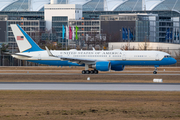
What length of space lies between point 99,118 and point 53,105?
4.92 m

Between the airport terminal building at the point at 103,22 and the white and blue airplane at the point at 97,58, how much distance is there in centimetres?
7209

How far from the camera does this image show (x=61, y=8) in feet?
580

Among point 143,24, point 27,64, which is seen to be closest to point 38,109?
point 27,64

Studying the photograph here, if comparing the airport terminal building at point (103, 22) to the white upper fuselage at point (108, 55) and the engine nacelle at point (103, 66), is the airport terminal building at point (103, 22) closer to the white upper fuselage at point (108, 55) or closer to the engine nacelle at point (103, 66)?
the white upper fuselage at point (108, 55)

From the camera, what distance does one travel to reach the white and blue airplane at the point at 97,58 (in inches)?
1949

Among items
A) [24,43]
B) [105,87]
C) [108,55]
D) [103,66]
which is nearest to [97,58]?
[108,55]

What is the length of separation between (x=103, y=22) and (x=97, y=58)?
105m

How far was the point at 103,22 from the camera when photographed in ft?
508

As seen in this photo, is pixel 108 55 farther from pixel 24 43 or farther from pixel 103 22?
pixel 103 22

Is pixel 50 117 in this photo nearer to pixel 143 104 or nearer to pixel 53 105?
pixel 53 105

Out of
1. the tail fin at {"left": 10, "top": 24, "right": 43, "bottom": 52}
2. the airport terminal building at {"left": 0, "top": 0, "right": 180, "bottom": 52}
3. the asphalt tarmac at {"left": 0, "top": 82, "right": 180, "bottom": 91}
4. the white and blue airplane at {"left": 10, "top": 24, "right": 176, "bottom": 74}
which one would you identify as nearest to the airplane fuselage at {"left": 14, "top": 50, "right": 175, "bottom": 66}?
the white and blue airplane at {"left": 10, "top": 24, "right": 176, "bottom": 74}

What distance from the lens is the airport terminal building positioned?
13950 cm

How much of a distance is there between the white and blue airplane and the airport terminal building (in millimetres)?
72094

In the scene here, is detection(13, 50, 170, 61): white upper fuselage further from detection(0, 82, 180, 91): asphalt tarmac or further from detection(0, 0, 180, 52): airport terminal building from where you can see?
detection(0, 0, 180, 52): airport terminal building
